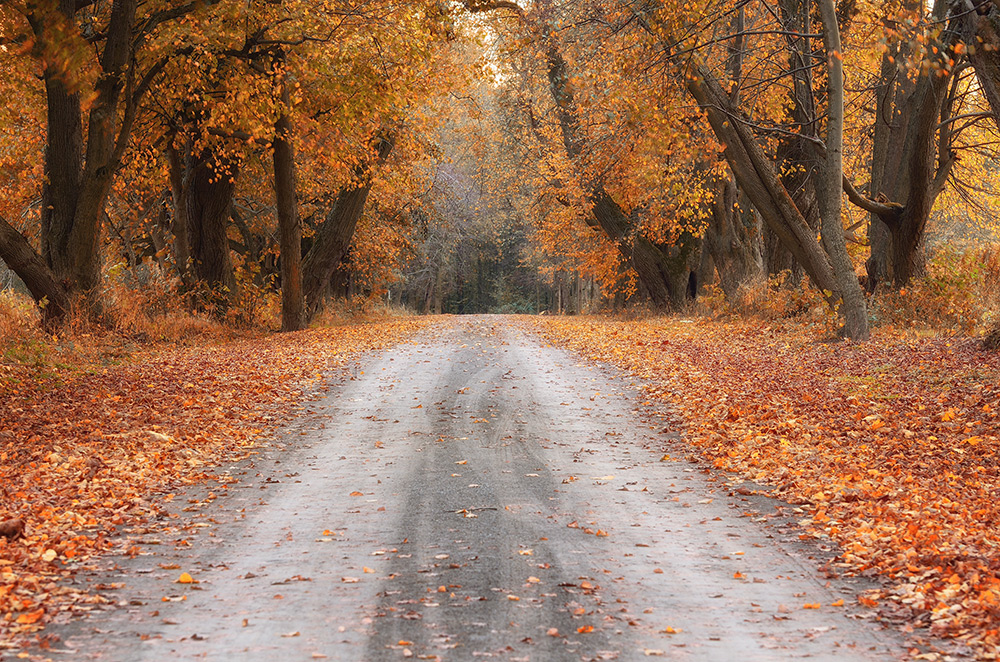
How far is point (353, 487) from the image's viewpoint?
746 cm

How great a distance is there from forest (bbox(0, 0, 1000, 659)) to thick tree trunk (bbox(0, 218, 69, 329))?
0.05 m

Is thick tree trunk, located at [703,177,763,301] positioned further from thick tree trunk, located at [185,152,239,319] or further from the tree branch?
thick tree trunk, located at [185,152,239,319]

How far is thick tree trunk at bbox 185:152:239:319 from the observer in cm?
2108

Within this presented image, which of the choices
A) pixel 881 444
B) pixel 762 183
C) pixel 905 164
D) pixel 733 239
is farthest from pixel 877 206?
pixel 881 444

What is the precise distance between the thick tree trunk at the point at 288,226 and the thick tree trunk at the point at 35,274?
6348 mm

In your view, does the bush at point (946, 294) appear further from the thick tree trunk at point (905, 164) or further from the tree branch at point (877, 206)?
the tree branch at point (877, 206)

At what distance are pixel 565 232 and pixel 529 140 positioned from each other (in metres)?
3.43

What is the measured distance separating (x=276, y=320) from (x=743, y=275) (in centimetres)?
1214

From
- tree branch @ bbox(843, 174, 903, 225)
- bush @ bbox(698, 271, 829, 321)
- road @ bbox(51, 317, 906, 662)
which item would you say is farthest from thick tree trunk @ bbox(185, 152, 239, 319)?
tree branch @ bbox(843, 174, 903, 225)

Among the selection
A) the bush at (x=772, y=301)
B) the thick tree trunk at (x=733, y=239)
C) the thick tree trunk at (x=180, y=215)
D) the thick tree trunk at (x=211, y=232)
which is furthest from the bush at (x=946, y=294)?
the thick tree trunk at (x=180, y=215)

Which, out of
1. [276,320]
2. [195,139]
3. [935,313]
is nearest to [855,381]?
[935,313]

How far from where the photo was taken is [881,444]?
814 cm

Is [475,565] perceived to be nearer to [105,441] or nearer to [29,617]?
[29,617]

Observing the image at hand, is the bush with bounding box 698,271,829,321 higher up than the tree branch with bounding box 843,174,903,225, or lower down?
lower down
